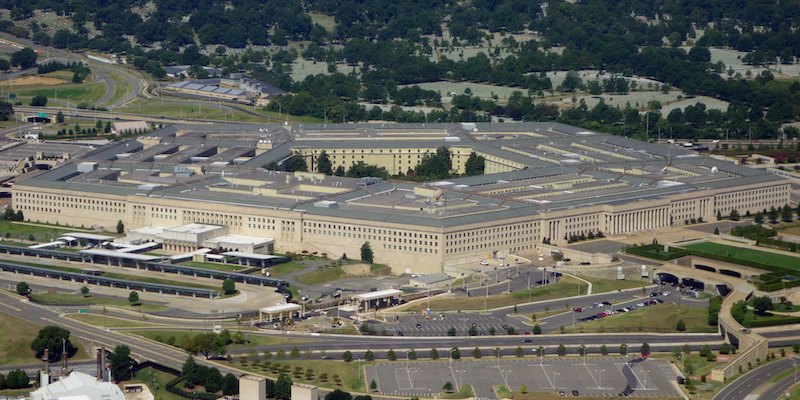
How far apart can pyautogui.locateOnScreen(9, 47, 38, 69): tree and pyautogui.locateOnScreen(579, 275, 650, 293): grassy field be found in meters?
90.9

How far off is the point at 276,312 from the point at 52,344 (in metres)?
11.8

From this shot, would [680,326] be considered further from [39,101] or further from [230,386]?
[39,101]

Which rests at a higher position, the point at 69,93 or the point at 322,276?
the point at 69,93

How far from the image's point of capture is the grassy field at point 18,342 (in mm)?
87750

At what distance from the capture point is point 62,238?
112m

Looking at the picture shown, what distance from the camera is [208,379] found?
82.8 m

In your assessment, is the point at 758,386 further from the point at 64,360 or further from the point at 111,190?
the point at 111,190

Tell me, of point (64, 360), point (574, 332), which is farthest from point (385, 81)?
point (64, 360)

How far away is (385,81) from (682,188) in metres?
62.4

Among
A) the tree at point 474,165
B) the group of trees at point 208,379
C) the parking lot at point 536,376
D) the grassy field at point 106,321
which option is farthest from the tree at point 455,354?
the tree at point 474,165

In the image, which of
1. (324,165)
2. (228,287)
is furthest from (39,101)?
(228,287)

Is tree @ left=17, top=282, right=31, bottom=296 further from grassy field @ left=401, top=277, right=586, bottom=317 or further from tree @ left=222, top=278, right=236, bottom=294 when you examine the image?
grassy field @ left=401, top=277, right=586, bottom=317

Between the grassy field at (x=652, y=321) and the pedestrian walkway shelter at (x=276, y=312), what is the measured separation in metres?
13.7

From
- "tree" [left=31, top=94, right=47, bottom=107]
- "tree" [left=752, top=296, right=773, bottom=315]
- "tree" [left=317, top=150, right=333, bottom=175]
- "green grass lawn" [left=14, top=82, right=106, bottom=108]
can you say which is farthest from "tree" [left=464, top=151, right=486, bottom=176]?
"green grass lawn" [left=14, top=82, right=106, bottom=108]
